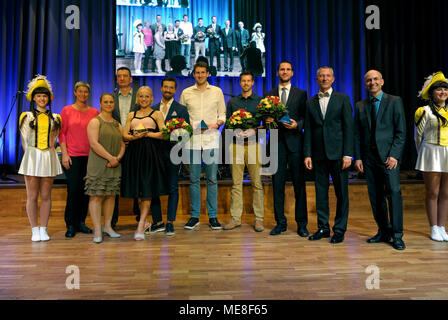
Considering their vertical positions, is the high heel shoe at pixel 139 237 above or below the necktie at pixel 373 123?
below

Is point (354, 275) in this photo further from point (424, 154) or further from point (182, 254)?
point (424, 154)

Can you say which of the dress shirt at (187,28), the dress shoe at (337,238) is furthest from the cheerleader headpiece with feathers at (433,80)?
the dress shirt at (187,28)

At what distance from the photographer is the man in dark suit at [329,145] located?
3.10 metres

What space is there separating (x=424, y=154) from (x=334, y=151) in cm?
97

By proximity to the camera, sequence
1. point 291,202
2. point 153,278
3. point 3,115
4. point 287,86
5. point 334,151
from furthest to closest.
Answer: point 3,115 → point 291,202 → point 287,86 → point 334,151 → point 153,278

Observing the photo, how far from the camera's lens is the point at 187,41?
693cm

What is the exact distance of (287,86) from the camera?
135 inches

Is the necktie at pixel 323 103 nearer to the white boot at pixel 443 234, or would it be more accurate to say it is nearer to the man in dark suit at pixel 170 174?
the man in dark suit at pixel 170 174

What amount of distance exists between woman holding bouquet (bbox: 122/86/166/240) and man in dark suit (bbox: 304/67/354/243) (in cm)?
153

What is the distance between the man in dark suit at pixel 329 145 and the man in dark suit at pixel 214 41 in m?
4.19

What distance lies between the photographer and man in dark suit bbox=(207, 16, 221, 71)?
6.96 m

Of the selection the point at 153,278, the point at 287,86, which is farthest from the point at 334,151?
the point at 153,278

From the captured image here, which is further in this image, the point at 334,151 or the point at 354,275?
the point at 334,151

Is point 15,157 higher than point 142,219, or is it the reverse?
point 15,157
